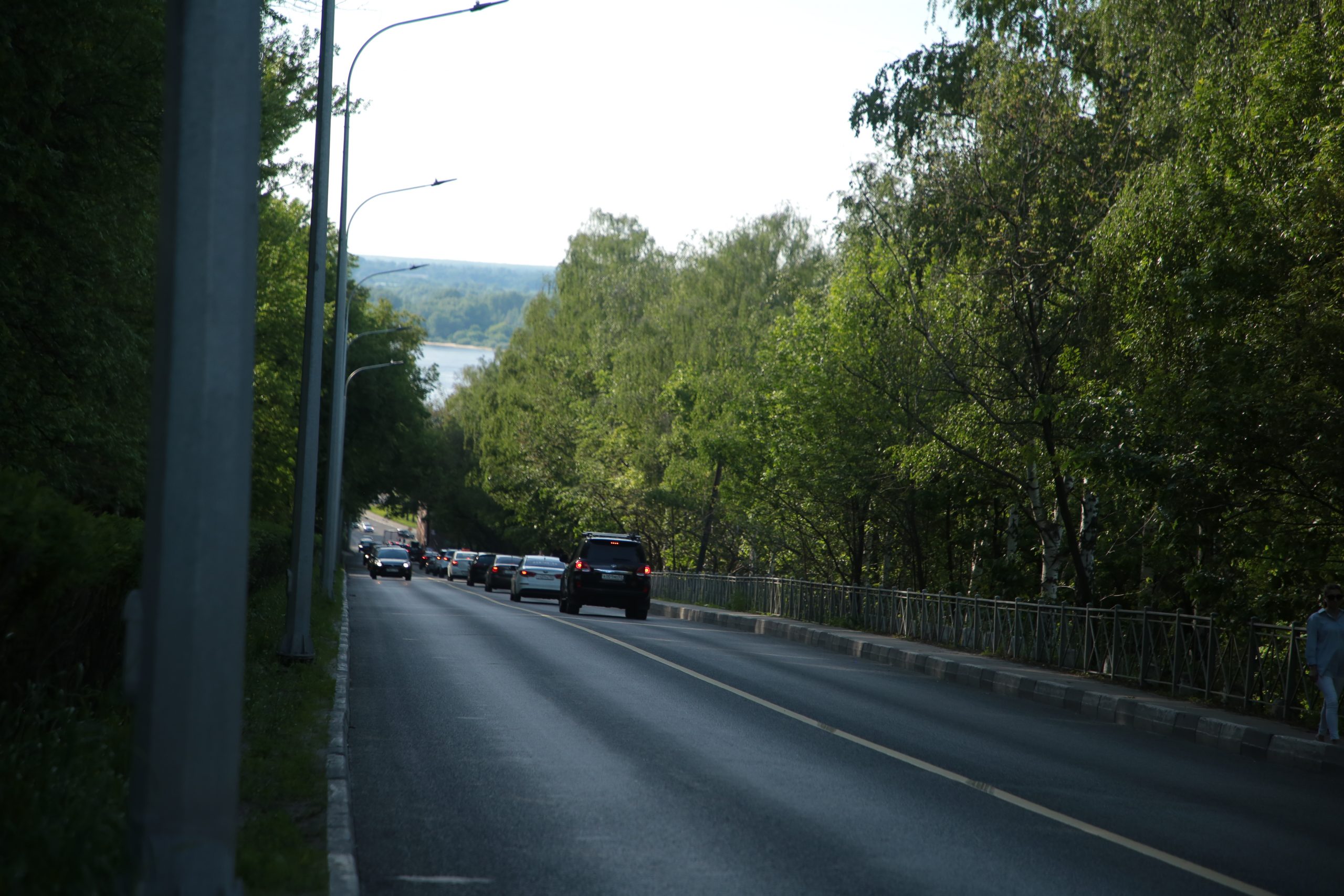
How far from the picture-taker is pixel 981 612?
2377 centimetres

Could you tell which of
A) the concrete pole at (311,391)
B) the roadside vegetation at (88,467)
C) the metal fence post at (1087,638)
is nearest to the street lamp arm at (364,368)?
the roadside vegetation at (88,467)

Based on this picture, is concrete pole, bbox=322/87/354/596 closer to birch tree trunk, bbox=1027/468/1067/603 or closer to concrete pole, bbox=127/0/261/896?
birch tree trunk, bbox=1027/468/1067/603

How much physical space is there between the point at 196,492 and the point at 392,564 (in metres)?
68.3

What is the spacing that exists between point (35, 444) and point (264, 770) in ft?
25.1

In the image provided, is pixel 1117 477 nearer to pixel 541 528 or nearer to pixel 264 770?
pixel 264 770

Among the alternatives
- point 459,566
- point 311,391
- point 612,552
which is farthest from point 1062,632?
point 459,566

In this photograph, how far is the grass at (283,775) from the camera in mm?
5824

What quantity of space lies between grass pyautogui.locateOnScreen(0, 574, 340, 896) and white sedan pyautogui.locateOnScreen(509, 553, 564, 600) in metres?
33.6

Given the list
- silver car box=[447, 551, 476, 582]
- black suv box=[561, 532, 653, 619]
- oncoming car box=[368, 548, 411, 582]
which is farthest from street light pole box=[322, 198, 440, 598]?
silver car box=[447, 551, 476, 582]

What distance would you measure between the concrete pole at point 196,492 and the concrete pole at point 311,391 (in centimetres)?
1127

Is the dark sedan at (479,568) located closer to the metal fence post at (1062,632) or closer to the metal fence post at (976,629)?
the metal fence post at (976,629)

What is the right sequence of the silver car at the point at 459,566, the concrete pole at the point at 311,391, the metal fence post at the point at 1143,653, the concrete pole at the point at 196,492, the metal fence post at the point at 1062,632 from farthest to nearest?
the silver car at the point at 459,566 → the metal fence post at the point at 1062,632 → the metal fence post at the point at 1143,653 → the concrete pole at the point at 311,391 → the concrete pole at the point at 196,492

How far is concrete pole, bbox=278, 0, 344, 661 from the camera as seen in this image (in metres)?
15.5

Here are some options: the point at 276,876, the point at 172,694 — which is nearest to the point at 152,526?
the point at 172,694
